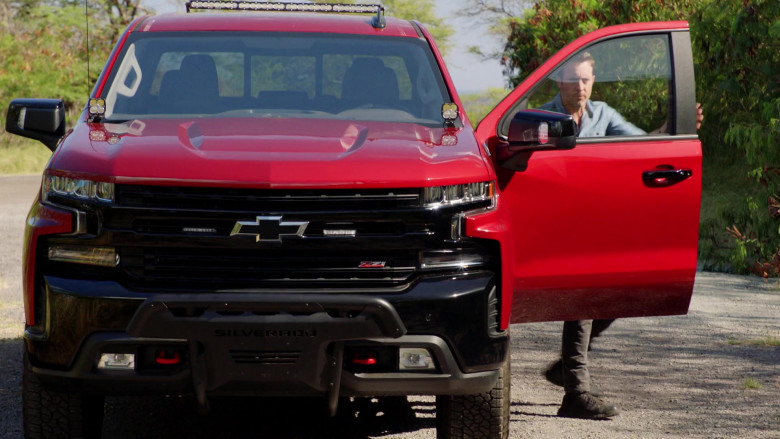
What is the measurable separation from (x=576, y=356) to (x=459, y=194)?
188 centimetres

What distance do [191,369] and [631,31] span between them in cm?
268

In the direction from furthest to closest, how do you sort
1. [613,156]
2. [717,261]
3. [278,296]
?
1. [717,261]
2. [613,156]
3. [278,296]

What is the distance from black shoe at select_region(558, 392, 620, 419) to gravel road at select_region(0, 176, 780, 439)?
0.19 ft

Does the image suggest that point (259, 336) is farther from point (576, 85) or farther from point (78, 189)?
point (576, 85)

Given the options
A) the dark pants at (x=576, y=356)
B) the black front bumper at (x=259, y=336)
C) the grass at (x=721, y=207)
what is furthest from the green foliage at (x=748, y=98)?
the black front bumper at (x=259, y=336)

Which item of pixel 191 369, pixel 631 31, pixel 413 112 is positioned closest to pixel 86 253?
pixel 191 369

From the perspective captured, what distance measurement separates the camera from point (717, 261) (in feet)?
42.1

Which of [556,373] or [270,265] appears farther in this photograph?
[556,373]

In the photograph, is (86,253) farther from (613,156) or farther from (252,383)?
(613,156)

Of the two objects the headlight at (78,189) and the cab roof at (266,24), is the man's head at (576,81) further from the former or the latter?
the headlight at (78,189)

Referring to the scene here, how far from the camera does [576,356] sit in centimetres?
587

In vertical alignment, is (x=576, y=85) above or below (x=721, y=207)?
above

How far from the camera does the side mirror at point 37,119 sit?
5195 millimetres

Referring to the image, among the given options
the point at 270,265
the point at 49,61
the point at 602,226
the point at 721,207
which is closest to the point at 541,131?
the point at 602,226
